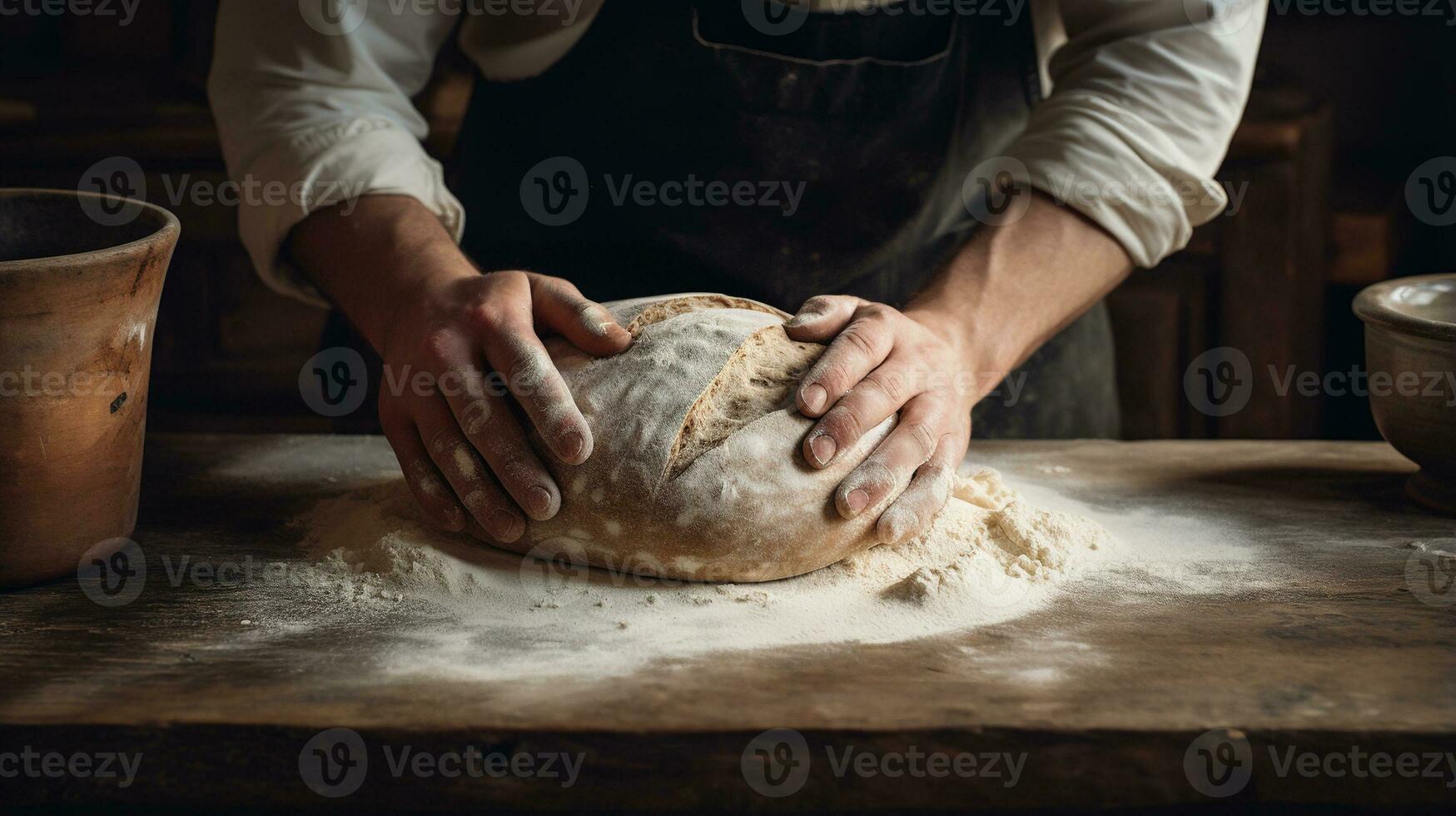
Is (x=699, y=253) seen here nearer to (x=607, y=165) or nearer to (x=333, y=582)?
(x=607, y=165)

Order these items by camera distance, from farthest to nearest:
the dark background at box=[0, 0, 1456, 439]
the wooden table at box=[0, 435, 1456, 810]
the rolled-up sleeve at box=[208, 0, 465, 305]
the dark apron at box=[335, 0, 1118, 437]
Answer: the dark background at box=[0, 0, 1456, 439] < the dark apron at box=[335, 0, 1118, 437] < the rolled-up sleeve at box=[208, 0, 465, 305] < the wooden table at box=[0, 435, 1456, 810]

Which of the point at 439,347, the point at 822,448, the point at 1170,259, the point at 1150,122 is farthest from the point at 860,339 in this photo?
the point at 1170,259

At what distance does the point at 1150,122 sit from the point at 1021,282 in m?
0.28

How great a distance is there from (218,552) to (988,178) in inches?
46.6

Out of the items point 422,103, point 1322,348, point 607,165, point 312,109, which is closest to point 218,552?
point 312,109

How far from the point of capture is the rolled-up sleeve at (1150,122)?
1573 millimetres

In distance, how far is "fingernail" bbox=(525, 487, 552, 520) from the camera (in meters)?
1.19

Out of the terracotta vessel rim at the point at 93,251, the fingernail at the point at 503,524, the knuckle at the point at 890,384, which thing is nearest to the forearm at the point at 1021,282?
the knuckle at the point at 890,384

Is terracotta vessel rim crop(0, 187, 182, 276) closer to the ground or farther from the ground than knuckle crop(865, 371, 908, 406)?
farther from the ground

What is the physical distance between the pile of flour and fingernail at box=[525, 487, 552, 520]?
0.07 meters

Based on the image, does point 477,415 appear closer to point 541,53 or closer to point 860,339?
point 860,339

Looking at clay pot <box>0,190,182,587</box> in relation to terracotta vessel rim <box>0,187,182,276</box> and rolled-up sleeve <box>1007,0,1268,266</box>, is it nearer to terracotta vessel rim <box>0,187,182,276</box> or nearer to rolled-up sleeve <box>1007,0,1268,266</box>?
terracotta vessel rim <box>0,187,182,276</box>

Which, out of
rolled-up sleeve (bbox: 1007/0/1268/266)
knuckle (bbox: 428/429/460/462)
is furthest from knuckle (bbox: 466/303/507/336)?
rolled-up sleeve (bbox: 1007/0/1268/266)

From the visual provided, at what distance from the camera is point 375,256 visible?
1.50 metres
